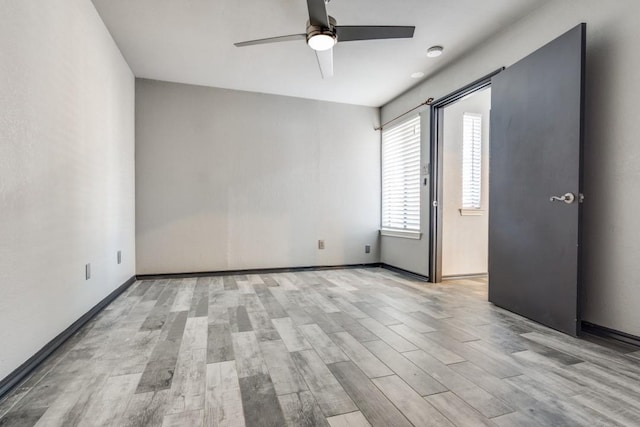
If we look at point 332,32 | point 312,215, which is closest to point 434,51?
point 332,32

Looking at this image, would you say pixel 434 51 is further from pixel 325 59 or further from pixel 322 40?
pixel 322 40

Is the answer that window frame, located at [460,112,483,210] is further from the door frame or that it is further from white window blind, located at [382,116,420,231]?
white window blind, located at [382,116,420,231]

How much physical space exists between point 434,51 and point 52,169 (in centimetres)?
325

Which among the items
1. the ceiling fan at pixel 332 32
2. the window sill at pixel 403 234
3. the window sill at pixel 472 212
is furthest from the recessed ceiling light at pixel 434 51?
the window sill at pixel 403 234

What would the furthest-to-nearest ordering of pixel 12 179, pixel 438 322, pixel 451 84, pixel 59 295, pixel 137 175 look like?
pixel 137 175, pixel 451 84, pixel 438 322, pixel 59 295, pixel 12 179

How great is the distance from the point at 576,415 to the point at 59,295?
274 centimetres

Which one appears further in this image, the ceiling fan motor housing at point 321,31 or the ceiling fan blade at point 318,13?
the ceiling fan motor housing at point 321,31

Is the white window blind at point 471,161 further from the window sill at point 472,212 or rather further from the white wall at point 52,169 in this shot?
the white wall at point 52,169

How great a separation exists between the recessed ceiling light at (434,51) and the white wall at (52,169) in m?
2.89

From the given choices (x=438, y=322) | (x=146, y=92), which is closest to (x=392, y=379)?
(x=438, y=322)

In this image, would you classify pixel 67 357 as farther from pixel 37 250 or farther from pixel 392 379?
pixel 392 379

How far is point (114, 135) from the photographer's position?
3109 mm

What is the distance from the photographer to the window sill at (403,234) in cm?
404

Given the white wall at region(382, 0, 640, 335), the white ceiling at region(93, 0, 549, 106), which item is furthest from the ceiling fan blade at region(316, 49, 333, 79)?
the white wall at region(382, 0, 640, 335)
